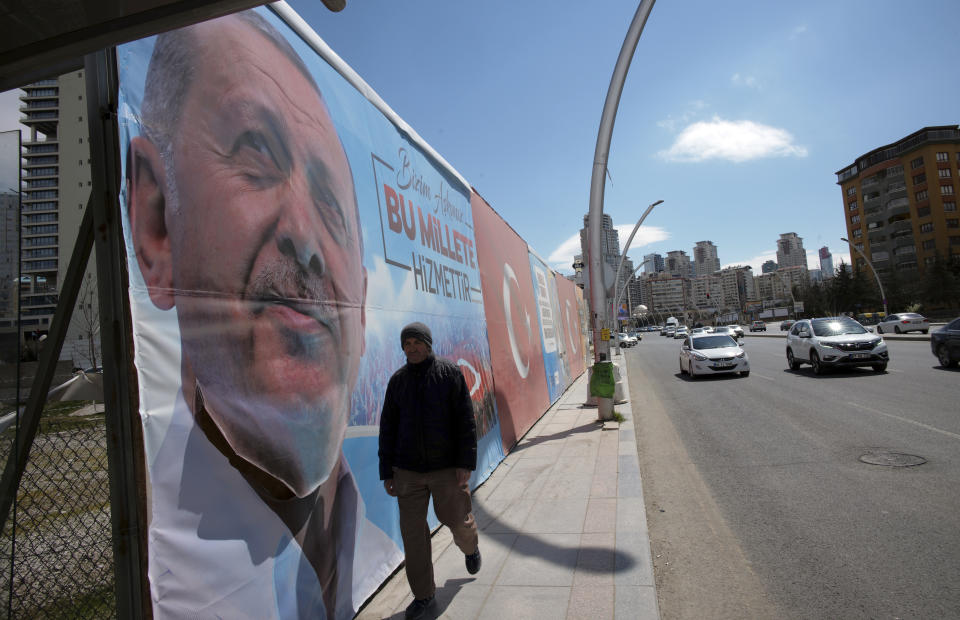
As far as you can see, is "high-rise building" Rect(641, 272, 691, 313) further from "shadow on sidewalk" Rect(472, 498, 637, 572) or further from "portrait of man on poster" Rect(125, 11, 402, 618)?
"portrait of man on poster" Rect(125, 11, 402, 618)

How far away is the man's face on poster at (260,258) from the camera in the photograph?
247 centimetres

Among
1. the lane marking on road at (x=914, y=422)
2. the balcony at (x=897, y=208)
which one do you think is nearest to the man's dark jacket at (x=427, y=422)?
the lane marking on road at (x=914, y=422)

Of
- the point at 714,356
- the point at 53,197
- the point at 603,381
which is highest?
the point at 53,197

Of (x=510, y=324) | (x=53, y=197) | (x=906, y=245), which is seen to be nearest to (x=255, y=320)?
(x=53, y=197)

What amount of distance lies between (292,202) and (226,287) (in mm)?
826

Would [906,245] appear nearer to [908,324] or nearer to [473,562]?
[908,324]

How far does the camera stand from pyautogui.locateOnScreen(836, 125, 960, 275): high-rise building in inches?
3034

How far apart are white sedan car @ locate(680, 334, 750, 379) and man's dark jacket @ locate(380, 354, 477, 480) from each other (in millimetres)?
14346

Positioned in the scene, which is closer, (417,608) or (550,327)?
(417,608)

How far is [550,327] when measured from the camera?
1420cm

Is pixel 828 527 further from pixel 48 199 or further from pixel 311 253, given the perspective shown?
pixel 48 199

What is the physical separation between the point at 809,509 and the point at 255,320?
4844 mm

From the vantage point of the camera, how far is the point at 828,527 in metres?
4.24

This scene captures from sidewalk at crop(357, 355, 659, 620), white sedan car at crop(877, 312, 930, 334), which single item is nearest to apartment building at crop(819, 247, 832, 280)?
white sedan car at crop(877, 312, 930, 334)
